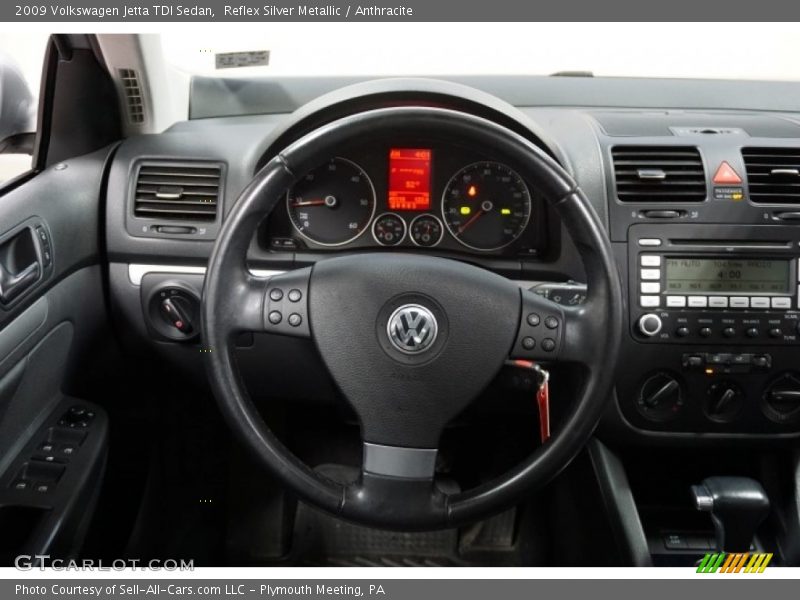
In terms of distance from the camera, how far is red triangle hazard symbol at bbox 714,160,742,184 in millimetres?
1792

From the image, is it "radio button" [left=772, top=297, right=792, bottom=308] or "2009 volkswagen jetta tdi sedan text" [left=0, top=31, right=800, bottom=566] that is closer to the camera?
"2009 volkswagen jetta tdi sedan text" [left=0, top=31, right=800, bottom=566]

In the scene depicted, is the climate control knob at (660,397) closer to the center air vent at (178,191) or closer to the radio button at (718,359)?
the radio button at (718,359)

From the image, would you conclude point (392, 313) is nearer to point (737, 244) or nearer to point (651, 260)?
point (651, 260)

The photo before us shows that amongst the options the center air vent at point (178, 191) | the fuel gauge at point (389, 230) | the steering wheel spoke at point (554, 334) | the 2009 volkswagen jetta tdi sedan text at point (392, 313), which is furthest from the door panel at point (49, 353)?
the steering wheel spoke at point (554, 334)

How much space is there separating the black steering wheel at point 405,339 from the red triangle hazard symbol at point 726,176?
1.79ft

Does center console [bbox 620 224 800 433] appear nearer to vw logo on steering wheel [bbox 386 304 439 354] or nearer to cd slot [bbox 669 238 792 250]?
cd slot [bbox 669 238 792 250]

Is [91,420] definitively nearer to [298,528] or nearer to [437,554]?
[298,528]

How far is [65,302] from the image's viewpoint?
5.82 ft

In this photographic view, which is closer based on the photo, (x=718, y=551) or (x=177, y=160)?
(x=718, y=551)

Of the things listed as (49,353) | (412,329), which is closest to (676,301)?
(412,329)

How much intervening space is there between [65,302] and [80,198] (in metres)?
0.24

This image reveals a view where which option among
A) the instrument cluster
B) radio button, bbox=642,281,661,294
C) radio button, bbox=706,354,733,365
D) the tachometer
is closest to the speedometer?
the instrument cluster

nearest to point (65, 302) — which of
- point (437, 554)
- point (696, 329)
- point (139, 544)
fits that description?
point (139, 544)

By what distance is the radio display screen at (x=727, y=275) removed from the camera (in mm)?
1784
